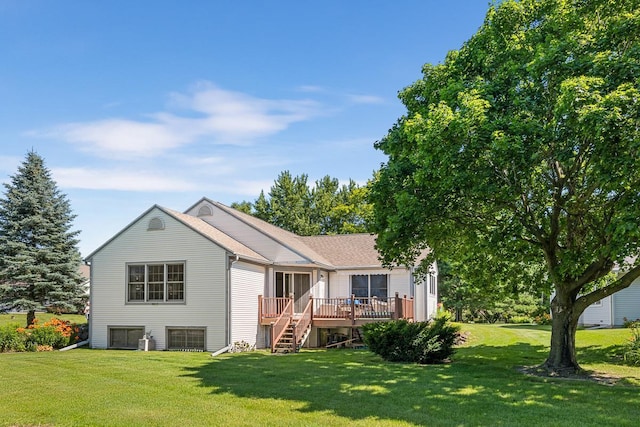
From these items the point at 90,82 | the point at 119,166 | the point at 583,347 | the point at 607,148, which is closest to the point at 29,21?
the point at 90,82

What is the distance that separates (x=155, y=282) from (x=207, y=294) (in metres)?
2.52

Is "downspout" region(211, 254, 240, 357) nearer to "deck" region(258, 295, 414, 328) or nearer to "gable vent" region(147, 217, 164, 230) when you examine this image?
"deck" region(258, 295, 414, 328)

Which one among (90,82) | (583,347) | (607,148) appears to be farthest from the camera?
(583,347)

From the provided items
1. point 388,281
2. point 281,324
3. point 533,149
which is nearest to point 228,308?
point 281,324

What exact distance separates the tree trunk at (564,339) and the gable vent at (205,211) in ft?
52.6

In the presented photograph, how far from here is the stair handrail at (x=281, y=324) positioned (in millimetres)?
20025

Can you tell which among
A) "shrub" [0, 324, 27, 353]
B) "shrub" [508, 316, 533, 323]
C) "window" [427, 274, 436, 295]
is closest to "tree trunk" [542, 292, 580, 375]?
"window" [427, 274, 436, 295]

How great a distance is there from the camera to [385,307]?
22656mm

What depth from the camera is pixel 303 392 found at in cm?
1125

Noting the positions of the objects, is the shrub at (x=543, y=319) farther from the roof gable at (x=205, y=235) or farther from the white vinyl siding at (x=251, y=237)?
the roof gable at (x=205, y=235)

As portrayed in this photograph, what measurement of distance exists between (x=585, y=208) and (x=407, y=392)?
22.5 ft

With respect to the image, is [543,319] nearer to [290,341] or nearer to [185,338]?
[290,341]

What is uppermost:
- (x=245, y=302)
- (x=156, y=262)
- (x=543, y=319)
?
(x=156, y=262)

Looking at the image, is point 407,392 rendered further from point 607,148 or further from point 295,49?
point 295,49
